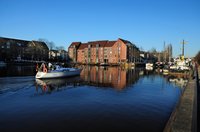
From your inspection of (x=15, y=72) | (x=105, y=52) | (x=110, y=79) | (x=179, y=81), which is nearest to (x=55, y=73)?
(x=110, y=79)

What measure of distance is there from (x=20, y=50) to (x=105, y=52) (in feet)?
140

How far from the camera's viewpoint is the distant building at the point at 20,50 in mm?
81531

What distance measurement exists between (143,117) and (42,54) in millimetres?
89169

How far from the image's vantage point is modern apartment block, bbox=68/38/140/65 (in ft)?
285

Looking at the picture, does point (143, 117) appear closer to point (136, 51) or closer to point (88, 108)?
point (88, 108)

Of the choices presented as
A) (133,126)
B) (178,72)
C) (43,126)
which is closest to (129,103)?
(133,126)

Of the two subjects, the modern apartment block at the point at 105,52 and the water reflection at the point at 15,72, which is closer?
the water reflection at the point at 15,72

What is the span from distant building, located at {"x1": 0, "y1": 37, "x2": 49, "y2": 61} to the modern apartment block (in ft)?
60.5

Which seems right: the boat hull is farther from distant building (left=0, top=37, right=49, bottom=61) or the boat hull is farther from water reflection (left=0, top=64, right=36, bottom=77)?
distant building (left=0, top=37, right=49, bottom=61)

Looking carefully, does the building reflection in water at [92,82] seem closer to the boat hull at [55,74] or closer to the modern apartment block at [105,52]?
the boat hull at [55,74]

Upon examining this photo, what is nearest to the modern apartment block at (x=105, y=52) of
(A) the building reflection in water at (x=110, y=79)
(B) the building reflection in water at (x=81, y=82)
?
(A) the building reflection in water at (x=110, y=79)

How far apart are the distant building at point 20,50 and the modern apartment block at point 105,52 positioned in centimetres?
1845

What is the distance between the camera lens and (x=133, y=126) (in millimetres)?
7859

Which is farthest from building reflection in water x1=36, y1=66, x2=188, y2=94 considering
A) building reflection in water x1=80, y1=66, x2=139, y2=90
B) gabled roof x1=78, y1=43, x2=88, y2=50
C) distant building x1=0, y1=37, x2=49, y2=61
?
gabled roof x1=78, y1=43, x2=88, y2=50
